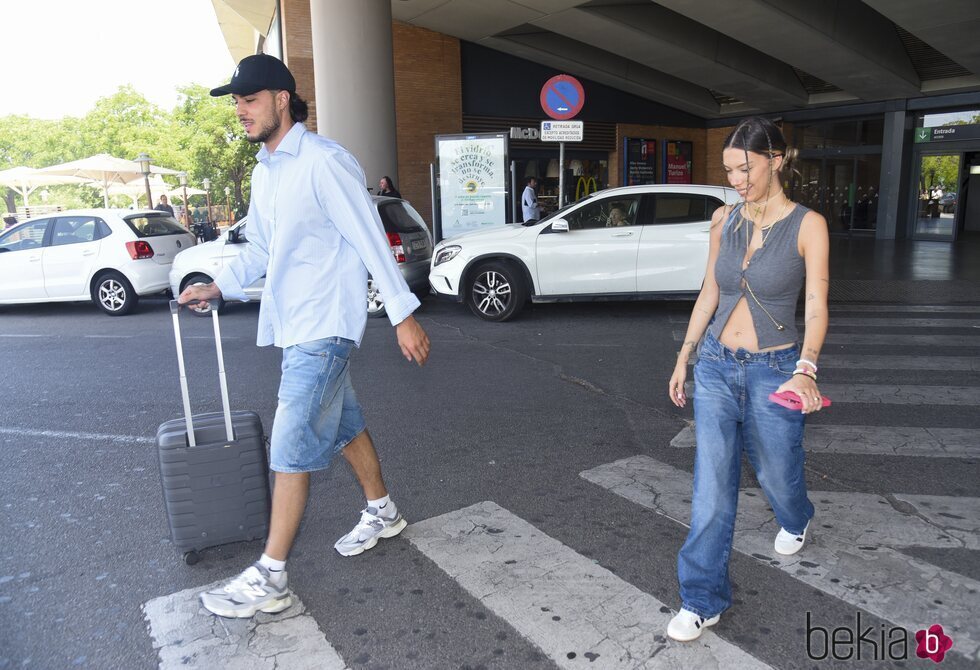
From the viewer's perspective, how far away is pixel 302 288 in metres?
2.91

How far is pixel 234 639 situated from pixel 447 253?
24.4ft

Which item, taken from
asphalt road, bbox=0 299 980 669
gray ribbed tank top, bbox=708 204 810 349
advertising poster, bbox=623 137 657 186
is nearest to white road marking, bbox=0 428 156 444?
asphalt road, bbox=0 299 980 669

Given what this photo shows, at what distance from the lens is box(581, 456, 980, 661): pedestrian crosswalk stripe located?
284 centimetres

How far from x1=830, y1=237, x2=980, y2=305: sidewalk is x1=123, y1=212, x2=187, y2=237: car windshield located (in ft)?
33.9

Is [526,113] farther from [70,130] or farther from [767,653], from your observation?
[70,130]

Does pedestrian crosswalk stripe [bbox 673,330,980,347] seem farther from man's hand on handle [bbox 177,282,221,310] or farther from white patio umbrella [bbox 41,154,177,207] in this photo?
white patio umbrella [bbox 41,154,177,207]

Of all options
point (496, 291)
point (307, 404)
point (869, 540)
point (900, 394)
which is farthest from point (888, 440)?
point (496, 291)

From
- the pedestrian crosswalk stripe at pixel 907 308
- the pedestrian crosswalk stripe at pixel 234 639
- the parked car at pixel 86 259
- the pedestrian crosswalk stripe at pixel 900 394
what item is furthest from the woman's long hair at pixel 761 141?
the parked car at pixel 86 259

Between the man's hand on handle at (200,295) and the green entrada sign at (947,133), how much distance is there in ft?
73.0

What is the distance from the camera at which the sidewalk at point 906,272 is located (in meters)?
11.0

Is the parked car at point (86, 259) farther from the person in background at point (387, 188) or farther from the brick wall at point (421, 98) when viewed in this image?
the brick wall at point (421, 98)

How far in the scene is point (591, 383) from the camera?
6398 millimetres

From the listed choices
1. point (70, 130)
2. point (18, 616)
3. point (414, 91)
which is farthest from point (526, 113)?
point (70, 130)

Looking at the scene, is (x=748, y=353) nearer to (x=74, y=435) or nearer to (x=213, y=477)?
(x=213, y=477)
